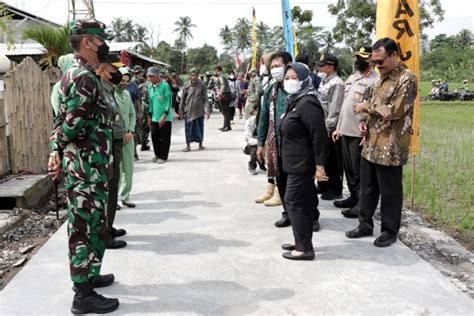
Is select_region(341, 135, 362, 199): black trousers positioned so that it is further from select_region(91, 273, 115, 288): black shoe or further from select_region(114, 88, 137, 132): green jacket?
select_region(91, 273, 115, 288): black shoe

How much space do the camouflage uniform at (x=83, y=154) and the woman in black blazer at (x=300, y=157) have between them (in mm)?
1603

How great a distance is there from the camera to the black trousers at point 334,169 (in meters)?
6.29

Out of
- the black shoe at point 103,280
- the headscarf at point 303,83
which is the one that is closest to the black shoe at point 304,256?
the headscarf at point 303,83

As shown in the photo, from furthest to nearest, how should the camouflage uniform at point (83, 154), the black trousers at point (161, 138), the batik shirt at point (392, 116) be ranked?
the black trousers at point (161, 138), the batik shirt at point (392, 116), the camouflage uniform at point (83, 154)

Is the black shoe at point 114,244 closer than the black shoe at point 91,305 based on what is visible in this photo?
No

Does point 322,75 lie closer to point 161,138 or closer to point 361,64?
point 361,64

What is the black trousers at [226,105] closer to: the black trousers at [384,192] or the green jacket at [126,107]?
the green jacket at [126,107]

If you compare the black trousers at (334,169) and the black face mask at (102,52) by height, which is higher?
the black face mask at (102,52)

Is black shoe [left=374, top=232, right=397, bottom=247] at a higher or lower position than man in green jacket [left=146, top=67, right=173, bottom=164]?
lower

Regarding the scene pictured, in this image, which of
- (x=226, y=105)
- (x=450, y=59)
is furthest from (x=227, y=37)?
(x=226, y=105)

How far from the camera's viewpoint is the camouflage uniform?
3010 millimetres

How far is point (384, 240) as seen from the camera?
452 cm

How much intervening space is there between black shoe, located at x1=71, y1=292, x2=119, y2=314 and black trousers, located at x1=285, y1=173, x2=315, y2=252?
1673mm

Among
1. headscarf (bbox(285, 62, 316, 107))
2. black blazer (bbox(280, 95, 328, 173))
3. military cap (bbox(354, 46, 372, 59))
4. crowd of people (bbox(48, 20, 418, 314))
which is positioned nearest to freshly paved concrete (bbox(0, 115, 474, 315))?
crowd of people (bbox(48, 20, 418, 314))
